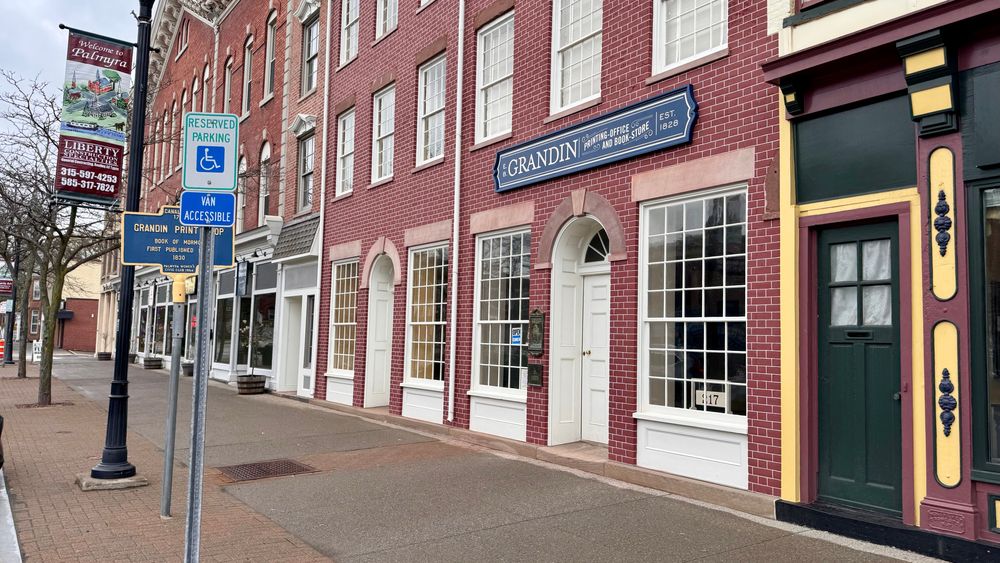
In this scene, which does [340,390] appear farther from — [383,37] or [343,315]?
[383,37]

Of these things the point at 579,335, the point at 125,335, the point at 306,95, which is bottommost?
the point at 125,335

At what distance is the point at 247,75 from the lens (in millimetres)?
21859

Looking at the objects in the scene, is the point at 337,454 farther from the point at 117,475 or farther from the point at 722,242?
the point at 722,242

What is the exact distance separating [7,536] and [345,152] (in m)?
10.8

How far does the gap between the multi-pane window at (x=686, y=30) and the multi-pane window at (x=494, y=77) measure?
2896mm

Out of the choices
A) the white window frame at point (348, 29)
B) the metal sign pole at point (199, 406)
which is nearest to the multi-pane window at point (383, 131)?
the white window frame at point (348, 29)

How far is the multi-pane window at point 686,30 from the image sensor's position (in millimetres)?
7773

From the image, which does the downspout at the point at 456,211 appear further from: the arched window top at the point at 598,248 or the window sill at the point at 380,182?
the arched window top at the point at 598,248

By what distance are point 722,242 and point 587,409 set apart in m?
3.33

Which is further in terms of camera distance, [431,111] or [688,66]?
[431,111]

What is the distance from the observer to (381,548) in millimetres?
5891

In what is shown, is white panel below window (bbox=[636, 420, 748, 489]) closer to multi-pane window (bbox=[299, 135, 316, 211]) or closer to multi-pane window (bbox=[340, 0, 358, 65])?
multi-pane window (bbox=[340, 0, 358, 65])

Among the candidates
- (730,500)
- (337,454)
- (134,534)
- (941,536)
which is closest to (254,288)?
(337,454)

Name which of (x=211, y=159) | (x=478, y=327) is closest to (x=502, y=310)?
(x=478, y=327)
